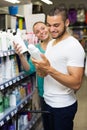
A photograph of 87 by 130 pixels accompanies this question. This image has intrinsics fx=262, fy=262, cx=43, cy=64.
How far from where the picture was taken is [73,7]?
12.2 metres

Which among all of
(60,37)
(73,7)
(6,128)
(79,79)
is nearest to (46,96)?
(79,79)

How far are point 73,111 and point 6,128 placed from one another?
1003 millimetres

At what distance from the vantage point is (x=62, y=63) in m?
2.39

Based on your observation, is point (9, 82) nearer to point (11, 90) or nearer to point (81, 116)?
point (11, 90)

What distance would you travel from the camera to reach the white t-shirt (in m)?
2.33

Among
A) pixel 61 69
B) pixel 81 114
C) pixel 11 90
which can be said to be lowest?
pixel 81 114

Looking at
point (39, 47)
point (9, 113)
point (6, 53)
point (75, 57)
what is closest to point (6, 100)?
point (9, 113)

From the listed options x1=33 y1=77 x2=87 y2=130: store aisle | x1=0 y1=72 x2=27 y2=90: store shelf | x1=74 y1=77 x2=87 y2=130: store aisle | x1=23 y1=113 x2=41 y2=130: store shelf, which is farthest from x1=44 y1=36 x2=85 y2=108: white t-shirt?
x1=74 y1=77 x2=87 y2=130: store aisle

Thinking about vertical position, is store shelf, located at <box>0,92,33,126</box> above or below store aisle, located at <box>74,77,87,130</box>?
above

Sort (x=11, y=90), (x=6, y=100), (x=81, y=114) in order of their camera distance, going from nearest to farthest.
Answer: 1. (x=6, y=100)
2. (x=11, y=90)
3. (x=81, y=114)

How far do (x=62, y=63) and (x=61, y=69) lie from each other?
0.20ft

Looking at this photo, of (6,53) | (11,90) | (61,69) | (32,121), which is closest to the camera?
(61,69)

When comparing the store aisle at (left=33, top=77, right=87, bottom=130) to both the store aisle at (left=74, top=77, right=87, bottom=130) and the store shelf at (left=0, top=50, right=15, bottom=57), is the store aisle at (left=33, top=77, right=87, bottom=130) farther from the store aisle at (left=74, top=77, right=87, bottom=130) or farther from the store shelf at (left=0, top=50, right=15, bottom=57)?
the store shelf at (left=0, top=50, right=15, bottom=57)

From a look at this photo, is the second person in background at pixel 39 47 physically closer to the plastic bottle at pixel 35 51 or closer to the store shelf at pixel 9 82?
the store shelf at pixel 9 82
